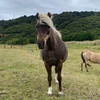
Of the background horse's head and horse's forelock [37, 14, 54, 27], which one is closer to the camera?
the background horse's head

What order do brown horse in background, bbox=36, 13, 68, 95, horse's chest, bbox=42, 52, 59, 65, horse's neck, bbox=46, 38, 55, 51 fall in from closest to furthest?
brown horse in background, bbox=36, 13, 68, 95 < horse's neck, bbox=46, 38, 55, 51 < horse's chest, bbox=42, 52, 59, 65

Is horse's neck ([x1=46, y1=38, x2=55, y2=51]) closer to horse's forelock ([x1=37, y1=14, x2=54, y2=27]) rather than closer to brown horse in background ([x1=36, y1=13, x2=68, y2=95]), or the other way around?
brown horse in background ([x1=36, y1=13, x2=68, y2=95])

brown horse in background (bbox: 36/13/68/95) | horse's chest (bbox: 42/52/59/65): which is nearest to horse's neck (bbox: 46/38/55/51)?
brown horse in background (bbox: 36/13/68/95)

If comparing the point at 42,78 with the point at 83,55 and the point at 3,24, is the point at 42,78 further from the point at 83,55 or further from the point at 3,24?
the point at 3,24

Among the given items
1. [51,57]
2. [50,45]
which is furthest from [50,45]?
[51,57]

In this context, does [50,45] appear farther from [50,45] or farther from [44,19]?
[44,19]

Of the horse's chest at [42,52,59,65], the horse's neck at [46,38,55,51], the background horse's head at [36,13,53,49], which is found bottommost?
the horse's chest at [42,52,59,65]

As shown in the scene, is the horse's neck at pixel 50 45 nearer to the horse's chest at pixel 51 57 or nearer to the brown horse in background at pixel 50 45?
the brown horse in background at pixel 50 45

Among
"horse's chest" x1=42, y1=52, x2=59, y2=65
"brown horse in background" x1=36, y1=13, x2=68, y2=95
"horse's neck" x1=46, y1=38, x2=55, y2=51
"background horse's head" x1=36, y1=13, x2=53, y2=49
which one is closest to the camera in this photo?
"background horse's head" x1=36, y1=13, x2=53, y2=49

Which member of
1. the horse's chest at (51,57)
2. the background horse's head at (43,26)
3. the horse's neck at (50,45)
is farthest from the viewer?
the horse's chest at (51,57)

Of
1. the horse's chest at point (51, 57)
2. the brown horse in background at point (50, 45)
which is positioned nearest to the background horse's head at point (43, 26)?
the brown horse in background at point (50, 45)

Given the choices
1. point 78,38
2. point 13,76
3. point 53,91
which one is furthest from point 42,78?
point 78,38

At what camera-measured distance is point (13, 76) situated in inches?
373

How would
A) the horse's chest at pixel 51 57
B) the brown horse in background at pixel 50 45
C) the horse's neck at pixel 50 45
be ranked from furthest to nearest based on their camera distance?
the horse's chest at pixel 51 57
the horse's neck at pixel 50 45
the brown horse in background at pixel 50 45
